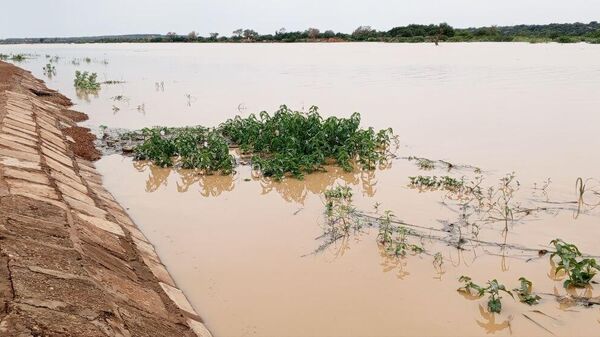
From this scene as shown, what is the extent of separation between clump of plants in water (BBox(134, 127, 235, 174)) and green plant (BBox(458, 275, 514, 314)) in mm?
5142

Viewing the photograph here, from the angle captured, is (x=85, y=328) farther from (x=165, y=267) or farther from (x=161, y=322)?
(x=165, y=267)

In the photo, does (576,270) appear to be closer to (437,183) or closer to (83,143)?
(437,183)

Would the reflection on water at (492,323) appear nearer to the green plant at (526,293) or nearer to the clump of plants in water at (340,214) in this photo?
the green plant at (526,293)

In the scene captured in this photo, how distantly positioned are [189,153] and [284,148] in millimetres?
1789

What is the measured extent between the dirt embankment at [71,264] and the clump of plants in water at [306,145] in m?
2.88

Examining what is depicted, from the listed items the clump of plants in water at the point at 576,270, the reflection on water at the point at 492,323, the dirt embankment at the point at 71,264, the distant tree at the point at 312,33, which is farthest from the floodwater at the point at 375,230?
the distant tree at the point at 312,33

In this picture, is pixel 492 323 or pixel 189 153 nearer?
pixel 492 323

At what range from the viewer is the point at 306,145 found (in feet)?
31.3

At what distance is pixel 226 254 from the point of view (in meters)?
5.69

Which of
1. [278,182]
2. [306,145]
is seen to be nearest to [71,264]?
[278,182]

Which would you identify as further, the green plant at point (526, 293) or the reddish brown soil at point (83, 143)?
the reddish brown soil at point (83, 143)

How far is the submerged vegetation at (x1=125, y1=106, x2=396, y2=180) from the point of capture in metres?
8.93

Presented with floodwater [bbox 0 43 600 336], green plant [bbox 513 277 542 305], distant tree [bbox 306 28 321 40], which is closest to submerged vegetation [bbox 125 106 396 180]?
floodwater [bbox 0 43 600 336]

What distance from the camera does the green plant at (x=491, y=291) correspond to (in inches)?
173
